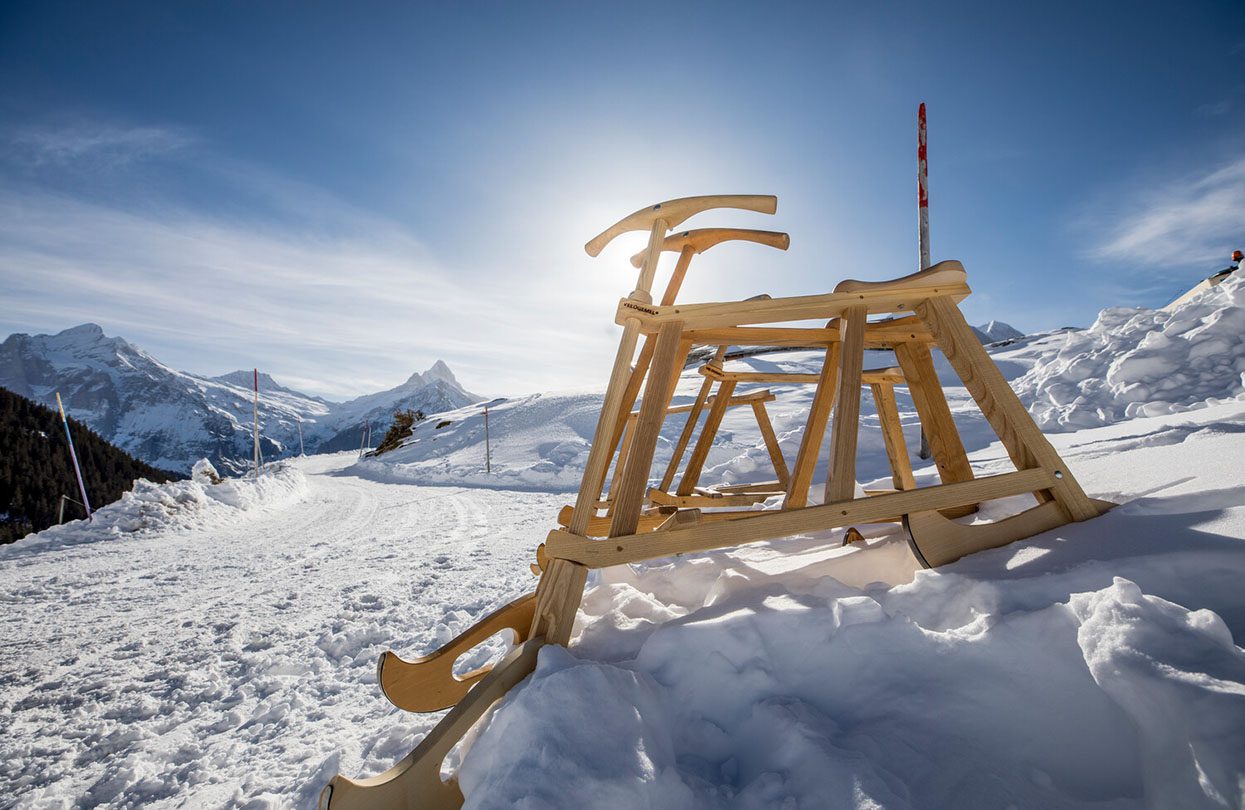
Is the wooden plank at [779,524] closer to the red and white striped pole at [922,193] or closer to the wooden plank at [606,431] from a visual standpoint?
the wooden plank at [606,431]

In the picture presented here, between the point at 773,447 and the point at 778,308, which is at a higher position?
the point at 778,308

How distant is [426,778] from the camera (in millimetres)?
1233

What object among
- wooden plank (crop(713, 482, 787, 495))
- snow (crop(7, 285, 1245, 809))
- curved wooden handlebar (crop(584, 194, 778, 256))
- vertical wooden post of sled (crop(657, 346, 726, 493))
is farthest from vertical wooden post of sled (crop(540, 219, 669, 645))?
wooden plank (crop(713, 482, 787, 495))

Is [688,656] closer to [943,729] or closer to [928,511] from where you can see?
[943,729]

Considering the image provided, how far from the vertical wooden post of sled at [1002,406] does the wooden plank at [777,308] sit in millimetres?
91

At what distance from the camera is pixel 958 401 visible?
12555 mm

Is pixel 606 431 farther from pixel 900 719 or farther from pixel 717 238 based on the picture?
pixel 717 238

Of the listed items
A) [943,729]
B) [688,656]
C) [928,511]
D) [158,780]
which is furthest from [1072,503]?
[158,780]

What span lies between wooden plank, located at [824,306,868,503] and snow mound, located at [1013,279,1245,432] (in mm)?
7465

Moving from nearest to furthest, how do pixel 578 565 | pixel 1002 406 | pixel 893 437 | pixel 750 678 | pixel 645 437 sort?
pixel 750 678 → pixel 578 565 → pixel 645 437 → pixel 1002 406 → pixel 893 437

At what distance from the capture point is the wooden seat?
1.87 m

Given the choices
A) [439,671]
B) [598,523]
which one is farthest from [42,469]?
[439,671]

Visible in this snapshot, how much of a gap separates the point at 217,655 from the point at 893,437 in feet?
14.1

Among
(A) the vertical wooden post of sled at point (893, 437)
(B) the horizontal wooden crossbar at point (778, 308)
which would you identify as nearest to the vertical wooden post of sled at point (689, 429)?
(A) the vertical wooden post of sled at point (893, 437)
